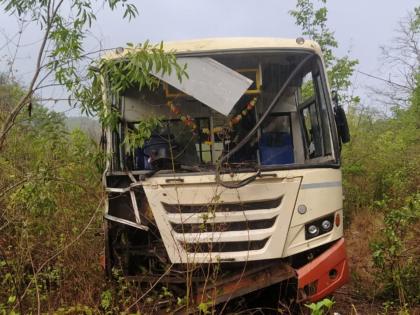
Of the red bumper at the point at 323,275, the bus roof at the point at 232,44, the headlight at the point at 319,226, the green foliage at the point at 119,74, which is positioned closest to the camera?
the green foliage at the point at 119,74

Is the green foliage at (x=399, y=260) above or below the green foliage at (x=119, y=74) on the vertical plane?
below

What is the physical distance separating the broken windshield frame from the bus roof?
0.20ft

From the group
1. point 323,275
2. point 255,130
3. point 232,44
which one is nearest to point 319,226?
point 323,275

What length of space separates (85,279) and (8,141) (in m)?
1.73

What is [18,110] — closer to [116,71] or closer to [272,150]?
[116,71]

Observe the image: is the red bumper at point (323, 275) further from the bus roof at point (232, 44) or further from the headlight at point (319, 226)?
the bus roof at point (232, 44)

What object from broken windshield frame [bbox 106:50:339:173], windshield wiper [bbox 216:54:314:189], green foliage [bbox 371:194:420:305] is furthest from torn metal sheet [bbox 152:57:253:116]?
green foliage [bbox 371:194:420:305]

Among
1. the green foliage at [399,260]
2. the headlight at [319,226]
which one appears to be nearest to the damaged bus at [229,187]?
the headlight at [319,226]

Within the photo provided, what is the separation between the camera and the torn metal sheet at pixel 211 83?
4504 millimetres

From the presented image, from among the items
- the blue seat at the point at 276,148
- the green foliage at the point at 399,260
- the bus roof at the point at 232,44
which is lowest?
the green foliage at the point at 399,260

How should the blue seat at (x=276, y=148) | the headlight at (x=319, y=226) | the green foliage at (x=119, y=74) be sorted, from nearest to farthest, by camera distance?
the green foliage at (x=119, y=74) < the headlight at (x=319, y=226) < the blue seat at (x=276, y=148)

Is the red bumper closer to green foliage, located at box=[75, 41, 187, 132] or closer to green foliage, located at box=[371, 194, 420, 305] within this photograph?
green foliage, located at box=[371, 194, 420, 305]

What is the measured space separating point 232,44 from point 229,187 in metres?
1.41

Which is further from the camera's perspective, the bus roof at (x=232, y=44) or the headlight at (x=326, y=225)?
the bus roof at (x=232, y=44)
